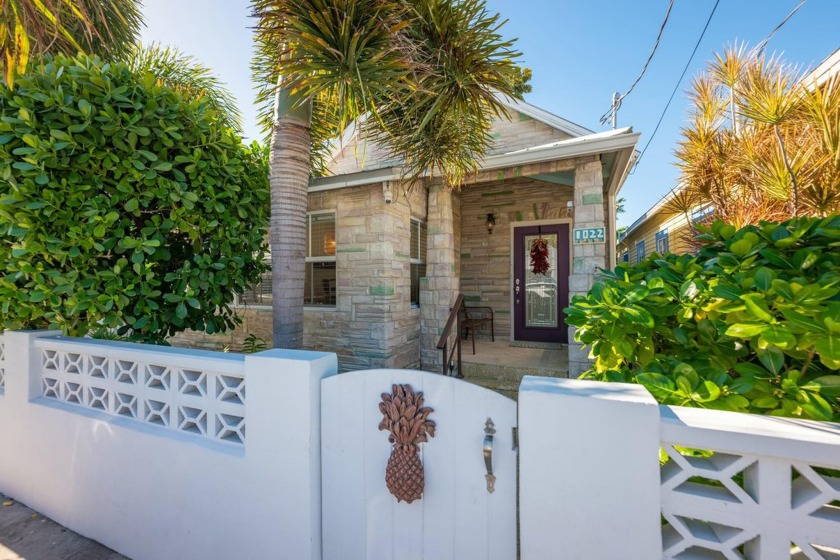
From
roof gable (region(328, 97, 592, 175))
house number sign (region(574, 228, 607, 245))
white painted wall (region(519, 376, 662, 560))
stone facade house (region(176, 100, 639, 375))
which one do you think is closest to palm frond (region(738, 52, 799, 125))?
stone facade house (region(176, 100, 639, 375))

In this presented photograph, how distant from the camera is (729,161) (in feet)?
15.4

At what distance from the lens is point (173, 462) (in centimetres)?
189

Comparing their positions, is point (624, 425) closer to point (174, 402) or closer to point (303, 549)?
point (303, 549)

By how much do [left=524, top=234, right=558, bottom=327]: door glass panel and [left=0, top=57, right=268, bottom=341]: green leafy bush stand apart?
481 centimetres

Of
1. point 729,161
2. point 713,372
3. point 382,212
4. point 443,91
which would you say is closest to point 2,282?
point 382,212

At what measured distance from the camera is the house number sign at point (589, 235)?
3791 millimetres

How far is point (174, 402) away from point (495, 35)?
3.77m

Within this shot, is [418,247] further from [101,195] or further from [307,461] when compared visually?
[307,461]

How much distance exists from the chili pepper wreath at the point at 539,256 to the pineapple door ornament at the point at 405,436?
4997 millimetres

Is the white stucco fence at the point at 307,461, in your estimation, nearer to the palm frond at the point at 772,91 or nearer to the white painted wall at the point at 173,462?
the white painted wall at the point at 173,462

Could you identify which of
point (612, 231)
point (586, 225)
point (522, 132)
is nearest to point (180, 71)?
point (522, 132)

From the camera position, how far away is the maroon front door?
576 cm

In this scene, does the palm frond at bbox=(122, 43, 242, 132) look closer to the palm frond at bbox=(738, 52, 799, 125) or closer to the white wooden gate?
the white wooden gate

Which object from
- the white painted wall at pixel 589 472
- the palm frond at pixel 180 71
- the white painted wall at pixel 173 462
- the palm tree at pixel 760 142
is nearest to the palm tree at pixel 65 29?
the palm frond at pixel 180 71
